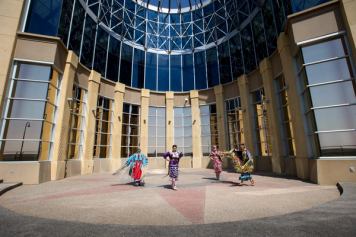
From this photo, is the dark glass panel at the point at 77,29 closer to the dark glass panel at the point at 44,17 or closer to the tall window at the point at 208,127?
the dark glass panel at the point at 44,17

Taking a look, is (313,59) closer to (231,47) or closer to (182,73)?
(231,47)

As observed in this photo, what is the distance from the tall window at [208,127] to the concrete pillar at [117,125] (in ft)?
29.7

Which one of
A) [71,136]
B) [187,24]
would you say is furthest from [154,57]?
[71,136]

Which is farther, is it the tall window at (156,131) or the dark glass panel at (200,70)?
the dark glass panel at (200,70)

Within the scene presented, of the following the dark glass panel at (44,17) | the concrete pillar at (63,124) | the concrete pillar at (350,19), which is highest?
the dark glass panel at (44,17)

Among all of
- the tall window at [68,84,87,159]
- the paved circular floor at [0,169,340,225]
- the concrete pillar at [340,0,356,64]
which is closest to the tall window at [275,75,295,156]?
the concrete pillar at [340,0,356,64]

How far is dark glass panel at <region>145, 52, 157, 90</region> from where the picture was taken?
2425cm

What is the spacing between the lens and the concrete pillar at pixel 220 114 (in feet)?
70.5

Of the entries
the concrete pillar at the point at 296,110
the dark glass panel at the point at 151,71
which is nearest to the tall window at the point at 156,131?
the dark glass panel at the point at 151,71

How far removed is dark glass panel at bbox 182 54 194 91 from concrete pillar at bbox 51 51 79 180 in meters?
13.6

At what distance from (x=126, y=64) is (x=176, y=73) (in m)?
6.24

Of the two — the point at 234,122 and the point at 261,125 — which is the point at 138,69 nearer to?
the point at 234,122

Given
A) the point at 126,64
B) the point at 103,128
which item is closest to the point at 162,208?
the point at 103,128

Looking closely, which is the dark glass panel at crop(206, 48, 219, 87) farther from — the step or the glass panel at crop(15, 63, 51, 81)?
the step
